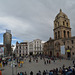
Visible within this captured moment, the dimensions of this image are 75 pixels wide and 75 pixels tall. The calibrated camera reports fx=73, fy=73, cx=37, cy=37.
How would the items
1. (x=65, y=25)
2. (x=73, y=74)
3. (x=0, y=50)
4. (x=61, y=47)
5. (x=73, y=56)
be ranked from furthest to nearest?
(x=65, y=25)
(x=61, y=47)
(x=73, y=56)
(x=0, y=50)
(x=73, y=74)

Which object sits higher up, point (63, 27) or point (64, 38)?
point (63, 27)

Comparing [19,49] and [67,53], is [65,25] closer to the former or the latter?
[67,53]

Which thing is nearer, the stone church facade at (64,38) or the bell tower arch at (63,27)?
the stone church facade at (64,38)

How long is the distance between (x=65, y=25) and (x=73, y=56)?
53.1 ft

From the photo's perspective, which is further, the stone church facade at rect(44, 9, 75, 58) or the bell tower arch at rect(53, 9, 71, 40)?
the bell tower arch at rect(53, 9, 71, 40)

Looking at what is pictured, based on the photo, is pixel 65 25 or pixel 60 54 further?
pixel 65 25

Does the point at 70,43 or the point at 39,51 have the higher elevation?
the point at 70,43

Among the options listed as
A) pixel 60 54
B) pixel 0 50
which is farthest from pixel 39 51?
pixel 0 50

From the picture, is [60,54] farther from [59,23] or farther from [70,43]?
[59,23]

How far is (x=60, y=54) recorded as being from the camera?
3456cm

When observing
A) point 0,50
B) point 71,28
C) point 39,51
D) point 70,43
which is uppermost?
point 71,28

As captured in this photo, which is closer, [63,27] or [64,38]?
[64,38]

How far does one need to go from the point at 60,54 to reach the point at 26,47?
35407mm

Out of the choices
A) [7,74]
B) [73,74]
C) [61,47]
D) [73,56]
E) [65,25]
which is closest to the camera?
[73,74]
